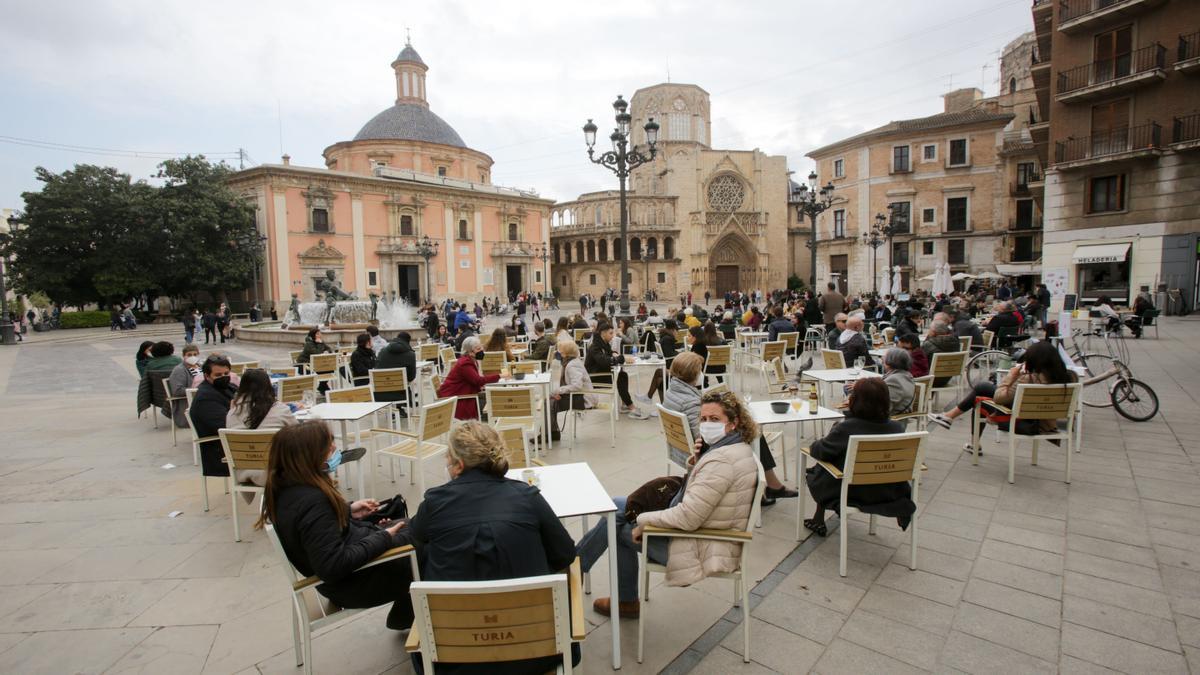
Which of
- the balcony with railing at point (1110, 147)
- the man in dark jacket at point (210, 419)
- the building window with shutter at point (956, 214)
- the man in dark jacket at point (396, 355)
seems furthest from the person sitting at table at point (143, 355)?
the building window with shutter at point (956, 214)

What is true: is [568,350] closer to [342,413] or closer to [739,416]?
[342,413]

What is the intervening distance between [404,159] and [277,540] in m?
38.9

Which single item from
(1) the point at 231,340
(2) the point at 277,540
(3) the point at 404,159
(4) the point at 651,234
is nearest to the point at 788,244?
(4) the point at 651,234

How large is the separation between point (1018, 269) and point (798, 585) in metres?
35.2

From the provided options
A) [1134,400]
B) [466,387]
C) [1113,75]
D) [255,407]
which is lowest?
[1134,400]

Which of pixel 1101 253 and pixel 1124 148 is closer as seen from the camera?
pixel 1124 148

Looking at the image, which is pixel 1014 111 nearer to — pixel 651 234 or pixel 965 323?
pixel 651 234

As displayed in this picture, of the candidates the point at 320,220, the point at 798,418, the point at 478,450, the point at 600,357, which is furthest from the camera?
the point at 320,220

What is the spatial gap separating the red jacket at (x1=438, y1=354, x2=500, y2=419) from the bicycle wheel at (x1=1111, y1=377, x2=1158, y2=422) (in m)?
7.02

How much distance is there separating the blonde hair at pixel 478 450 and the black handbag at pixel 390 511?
0.85 metres

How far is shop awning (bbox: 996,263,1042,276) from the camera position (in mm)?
30161

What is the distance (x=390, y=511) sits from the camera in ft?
9.35

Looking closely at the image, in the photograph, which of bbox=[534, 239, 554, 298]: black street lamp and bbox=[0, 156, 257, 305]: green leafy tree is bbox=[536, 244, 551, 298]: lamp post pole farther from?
bbox=[0, 156, 257, 305]: green leafy tree

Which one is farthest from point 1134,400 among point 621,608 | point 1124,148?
point 1124,148
